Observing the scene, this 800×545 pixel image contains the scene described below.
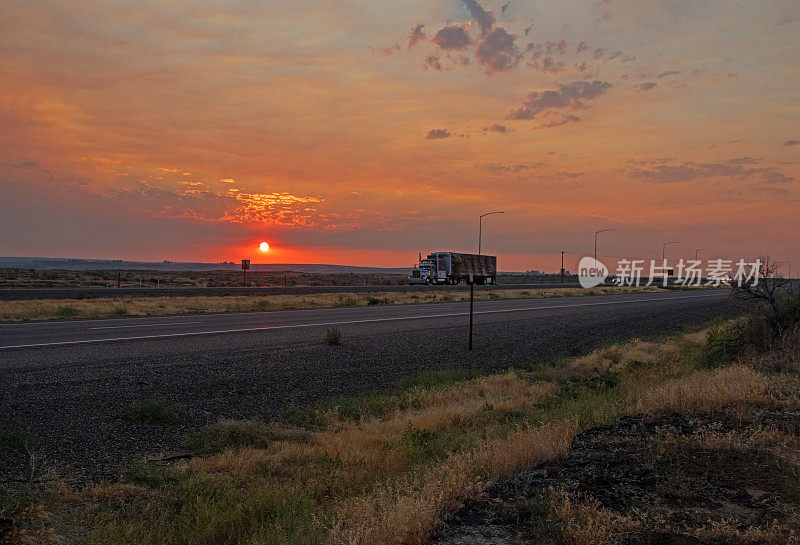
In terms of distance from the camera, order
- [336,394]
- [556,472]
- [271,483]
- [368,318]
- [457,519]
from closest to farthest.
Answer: [457,519] < [556,472] < [271,483] < [336,394] < [368,318]

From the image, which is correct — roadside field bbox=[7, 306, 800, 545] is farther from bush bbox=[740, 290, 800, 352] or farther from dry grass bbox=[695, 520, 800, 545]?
bush bbox=[740, 290, 800, 352]

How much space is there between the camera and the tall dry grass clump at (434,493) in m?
4.38

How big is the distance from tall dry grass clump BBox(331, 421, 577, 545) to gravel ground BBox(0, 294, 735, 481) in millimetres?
4093

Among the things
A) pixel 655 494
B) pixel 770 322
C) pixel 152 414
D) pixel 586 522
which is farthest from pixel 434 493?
pixel 770 322

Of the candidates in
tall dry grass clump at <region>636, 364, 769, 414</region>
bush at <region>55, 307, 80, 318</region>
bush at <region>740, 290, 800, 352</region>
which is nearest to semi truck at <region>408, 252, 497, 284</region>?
bush at <region>55, 307, 80, 318</region>

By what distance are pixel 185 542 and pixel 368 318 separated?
2015 centimetres

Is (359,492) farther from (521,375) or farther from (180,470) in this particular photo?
(521,375)

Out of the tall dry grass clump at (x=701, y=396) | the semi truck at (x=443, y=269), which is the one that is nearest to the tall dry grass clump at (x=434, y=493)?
the tall dry grass clump at (x=701, y=396)

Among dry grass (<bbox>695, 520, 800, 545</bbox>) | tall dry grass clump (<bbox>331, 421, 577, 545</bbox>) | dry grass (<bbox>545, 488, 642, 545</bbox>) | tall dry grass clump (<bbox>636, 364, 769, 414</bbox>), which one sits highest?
tall dry grass clump (<bbox>636, 364, 769, 414</bbox>)

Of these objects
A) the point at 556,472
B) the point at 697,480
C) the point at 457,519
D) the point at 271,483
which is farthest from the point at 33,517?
the point at 697,480

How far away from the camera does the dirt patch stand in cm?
436

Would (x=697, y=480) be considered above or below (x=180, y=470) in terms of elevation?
above

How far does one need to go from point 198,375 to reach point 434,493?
28.8ft

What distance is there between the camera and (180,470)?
700cm
